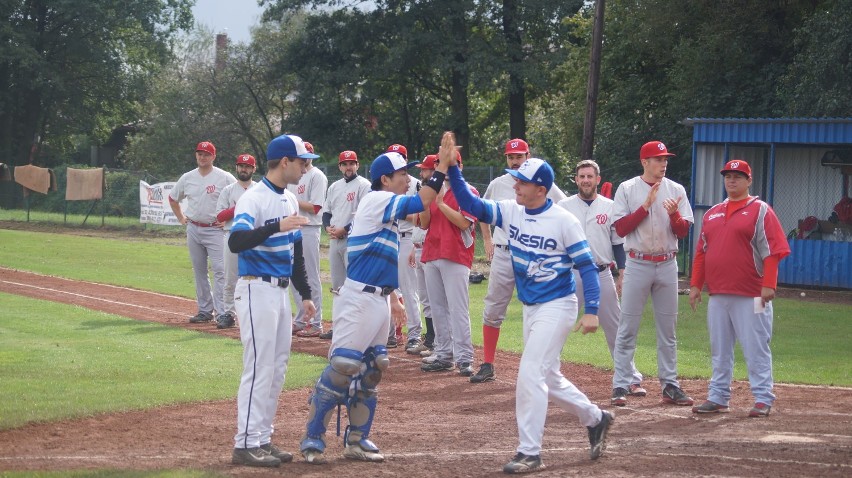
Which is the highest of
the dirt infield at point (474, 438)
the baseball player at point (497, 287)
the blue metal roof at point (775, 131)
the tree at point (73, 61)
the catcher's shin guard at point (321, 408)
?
the tree at point (73, 61)

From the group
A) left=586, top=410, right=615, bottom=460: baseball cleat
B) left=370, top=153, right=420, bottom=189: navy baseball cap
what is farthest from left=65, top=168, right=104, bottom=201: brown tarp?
left=586, top=410, right=615, bottom=460: baseball cleat

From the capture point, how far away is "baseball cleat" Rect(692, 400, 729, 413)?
874cm

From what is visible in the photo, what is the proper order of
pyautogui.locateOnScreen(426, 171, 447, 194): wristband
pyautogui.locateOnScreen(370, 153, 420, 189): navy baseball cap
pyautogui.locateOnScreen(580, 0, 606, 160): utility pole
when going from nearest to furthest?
1. pyautogui.locateOnScreen(426, 171, 447, 194): wristband
2. pyautogui.locateOnScreen(370, 153, 420, 189): navy baseball cap
3. pyautogui.locateOnScreen(580, 0, 606, 160): utility pole

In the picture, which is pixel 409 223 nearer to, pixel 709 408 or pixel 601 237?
pixel 601 237

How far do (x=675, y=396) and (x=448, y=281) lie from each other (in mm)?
2698

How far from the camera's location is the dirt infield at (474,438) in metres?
6.61

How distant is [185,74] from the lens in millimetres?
49875

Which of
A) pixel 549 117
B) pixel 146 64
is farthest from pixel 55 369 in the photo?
pixel 146 64

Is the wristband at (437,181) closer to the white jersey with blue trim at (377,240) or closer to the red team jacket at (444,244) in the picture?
the white jersey with blue trim at (377,240)

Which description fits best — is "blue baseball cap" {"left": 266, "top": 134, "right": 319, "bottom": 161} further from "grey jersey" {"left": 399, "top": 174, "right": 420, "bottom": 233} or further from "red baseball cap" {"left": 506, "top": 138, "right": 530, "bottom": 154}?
"grey jersey" {"left": 399, "top": 174, "right": 420, "bottom": 233}

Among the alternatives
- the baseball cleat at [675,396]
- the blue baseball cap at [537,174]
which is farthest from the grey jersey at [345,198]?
the blue baseball cap at [537,174]

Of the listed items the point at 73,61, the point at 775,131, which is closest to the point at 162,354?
the point at 775,131

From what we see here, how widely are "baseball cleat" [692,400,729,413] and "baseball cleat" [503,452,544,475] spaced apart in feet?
8.82

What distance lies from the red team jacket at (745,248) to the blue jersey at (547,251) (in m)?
2.29
